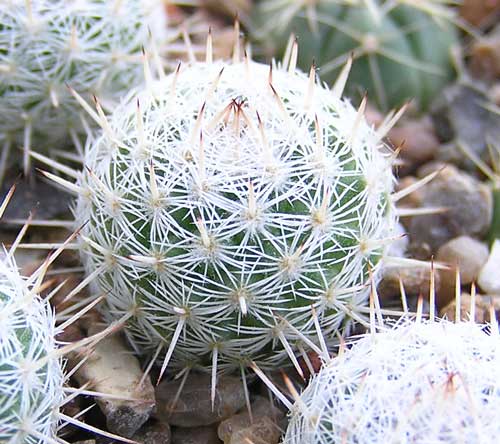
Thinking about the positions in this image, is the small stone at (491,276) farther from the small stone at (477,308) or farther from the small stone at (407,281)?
the small stone at (407,281)

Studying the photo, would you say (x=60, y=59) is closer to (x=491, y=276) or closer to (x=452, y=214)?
(x=452, y=214)

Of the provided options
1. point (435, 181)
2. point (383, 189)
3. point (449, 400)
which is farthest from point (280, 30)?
point (449, 400)

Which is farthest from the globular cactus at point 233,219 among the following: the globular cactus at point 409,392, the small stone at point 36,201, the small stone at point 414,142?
the small stone at point 414,142

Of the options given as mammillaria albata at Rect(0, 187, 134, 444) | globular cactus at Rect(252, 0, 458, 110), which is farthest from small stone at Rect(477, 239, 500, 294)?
mammillaria albata at Rect(0, 187, 134, 444)

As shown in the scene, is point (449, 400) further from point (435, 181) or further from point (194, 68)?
point (435, 181)

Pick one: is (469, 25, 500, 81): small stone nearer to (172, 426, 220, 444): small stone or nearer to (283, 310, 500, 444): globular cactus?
(283, 310, 500, 444): globular cactus
